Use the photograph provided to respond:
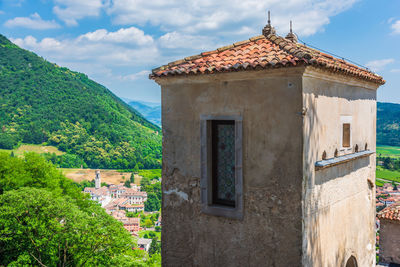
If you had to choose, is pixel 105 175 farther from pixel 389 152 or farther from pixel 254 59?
pixel 254 59

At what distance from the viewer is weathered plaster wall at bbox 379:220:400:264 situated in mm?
15039

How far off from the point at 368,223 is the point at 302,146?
417 cm

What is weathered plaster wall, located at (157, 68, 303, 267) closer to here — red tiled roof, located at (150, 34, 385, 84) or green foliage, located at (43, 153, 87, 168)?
red tiled roof, located at (150, 34, 385, 84)

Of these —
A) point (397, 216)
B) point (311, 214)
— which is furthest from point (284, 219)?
point (397, 216)

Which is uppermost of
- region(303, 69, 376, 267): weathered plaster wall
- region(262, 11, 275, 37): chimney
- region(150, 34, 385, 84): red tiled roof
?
region(262, 11, 275, 37): chimney

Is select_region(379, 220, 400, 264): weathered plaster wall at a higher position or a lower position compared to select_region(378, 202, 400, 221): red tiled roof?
lower

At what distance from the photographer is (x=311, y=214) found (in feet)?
17.5

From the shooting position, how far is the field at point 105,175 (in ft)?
281

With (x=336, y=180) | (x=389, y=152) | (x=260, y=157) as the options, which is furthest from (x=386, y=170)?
(x=260, y=157)

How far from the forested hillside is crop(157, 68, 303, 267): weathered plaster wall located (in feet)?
268

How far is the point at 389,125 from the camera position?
77.1m

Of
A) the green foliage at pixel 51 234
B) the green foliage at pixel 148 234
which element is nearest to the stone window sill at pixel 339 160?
the green foliage at pixel 51 234

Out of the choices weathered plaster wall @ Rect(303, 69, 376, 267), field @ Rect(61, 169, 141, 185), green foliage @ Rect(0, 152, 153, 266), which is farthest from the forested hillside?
weathered plaster wall @ Rect(303, 69, 376, 267)

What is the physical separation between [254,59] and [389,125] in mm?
83162
